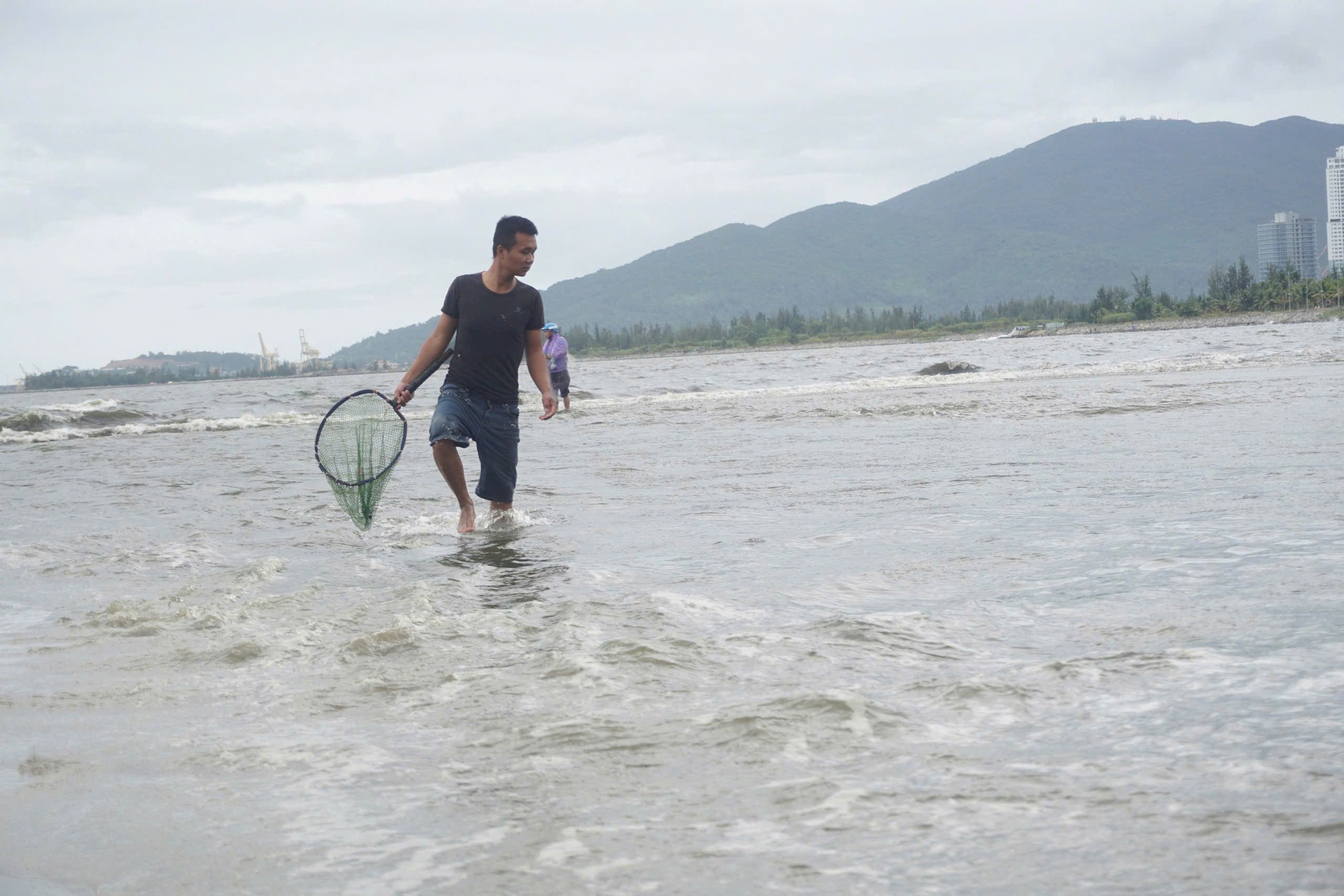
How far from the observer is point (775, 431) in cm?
1669

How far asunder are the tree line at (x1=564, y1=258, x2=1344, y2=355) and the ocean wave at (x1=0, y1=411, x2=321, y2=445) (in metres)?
123

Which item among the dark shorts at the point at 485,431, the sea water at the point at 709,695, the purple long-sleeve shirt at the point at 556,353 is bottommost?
the sea water at the point at 709,695

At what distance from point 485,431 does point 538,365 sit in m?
0.65

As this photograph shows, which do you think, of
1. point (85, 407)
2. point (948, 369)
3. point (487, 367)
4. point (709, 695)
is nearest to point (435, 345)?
point (487, 367)

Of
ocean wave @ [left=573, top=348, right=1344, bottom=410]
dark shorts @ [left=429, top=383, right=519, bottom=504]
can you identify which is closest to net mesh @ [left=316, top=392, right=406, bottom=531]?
dark shorts @ [left=429, top=383, right=519, bottom=504]

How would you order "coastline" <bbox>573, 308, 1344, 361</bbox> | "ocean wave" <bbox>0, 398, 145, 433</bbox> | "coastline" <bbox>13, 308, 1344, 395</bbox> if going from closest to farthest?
"ocean wave" <bbox>0, 398, 145, 433</bbox> → "coastline" <bbox>573, 308, 1344, 361</bbox> → "coastline" <bbox>13, 308, 1344, 395</bbox>

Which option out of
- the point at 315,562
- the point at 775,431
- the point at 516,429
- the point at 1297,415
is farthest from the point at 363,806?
the point at 775,431

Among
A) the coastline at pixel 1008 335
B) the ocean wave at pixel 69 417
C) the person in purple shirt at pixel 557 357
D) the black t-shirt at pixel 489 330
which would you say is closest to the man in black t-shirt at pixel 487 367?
the black t-shirt at pixel 489 330

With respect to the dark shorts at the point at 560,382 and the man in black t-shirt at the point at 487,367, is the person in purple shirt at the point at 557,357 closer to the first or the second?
the dark shorts at the point at 560,382

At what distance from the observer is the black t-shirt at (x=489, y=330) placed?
7.97m

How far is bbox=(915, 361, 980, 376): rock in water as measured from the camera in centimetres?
3812

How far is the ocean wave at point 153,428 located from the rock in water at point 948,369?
20.4 metres

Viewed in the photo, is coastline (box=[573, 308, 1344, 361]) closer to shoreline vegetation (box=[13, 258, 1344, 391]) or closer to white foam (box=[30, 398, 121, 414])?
shoreline vegetation (box=[13, 258, 1344, 391])

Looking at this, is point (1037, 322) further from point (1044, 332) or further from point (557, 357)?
point (557, 357)
